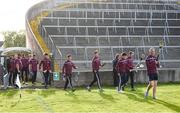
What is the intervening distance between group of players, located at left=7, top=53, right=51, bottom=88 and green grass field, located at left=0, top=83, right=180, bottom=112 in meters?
2.12

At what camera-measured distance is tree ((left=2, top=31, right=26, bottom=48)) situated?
281 ft

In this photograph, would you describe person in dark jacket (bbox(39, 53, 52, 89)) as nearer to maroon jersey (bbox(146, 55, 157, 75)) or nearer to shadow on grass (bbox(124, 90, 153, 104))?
shadow on grass (bbox(124, 90, 153, 104))

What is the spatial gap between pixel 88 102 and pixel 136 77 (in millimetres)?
8663

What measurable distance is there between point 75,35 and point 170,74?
27.2ft

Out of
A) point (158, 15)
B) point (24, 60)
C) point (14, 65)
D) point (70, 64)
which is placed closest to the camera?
point (70, 64)

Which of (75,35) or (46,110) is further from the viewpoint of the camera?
(75,35)

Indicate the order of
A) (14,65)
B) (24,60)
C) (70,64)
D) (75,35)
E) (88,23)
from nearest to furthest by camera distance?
(70,64)
(14,65)
(24,60)
(75,35)
(88,23)

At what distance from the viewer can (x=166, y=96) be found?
667 inches

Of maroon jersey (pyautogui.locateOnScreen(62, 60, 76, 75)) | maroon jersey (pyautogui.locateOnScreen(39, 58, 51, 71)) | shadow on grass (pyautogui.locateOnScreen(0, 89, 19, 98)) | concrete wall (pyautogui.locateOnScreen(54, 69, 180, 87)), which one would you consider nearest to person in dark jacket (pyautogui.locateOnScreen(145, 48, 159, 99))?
maroon jersey (pyautogui.locateOnScreen(62, 60, 76, 75))

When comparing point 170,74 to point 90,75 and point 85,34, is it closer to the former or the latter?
point 90,75

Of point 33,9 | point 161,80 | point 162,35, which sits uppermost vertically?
point 33,9

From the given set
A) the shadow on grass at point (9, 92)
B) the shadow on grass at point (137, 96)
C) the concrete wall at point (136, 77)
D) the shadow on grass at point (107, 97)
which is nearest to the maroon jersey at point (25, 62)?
the concrete wall at point (136, 77)

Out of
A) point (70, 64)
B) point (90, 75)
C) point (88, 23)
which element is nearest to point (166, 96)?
point (70, 64)

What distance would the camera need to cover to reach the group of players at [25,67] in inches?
803
